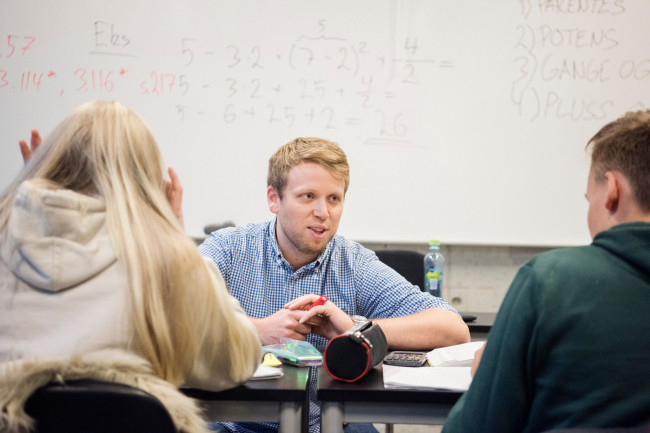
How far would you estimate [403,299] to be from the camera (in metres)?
2.04

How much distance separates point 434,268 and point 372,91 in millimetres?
961

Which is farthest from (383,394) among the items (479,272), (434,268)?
(479,272)

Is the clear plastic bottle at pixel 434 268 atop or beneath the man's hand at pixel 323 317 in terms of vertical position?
beneath

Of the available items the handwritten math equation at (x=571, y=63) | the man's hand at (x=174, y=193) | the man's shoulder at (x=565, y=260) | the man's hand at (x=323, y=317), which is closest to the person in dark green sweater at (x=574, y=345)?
the man's shoulder at (x=565, y=260)

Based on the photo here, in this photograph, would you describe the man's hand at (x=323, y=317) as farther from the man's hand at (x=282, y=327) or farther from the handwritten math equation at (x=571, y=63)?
the handwritten math equation at (x=571, y=63)

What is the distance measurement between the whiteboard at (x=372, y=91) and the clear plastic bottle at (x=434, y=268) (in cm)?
8

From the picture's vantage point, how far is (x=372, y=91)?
3.30 meters

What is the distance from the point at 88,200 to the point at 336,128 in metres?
2.26

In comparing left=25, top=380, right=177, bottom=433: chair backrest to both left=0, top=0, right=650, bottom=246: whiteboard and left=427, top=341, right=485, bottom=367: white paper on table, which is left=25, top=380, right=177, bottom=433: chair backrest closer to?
left=427, top=341, right=485, bottom=367: white paper on table

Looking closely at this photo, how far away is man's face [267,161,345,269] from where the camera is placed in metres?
2.07

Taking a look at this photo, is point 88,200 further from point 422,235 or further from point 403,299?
point 422,235

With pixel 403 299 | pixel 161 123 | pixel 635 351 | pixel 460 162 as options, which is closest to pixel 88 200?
pixel 635 351

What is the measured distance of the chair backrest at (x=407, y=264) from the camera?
2758 mm

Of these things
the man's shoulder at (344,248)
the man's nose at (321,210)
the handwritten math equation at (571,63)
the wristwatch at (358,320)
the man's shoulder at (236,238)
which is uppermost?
the handwritten math equation at (571,63)
